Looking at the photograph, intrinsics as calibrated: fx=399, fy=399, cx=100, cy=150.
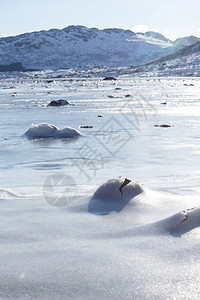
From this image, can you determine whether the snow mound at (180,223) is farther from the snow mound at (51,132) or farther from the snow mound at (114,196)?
the snow mound at (51,132)

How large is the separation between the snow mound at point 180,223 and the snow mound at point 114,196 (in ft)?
1.99

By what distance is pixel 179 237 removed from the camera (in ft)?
7.88

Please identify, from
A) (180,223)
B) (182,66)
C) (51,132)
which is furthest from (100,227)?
(182,66)

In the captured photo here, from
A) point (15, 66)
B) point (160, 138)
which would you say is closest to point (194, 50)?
point (15, 66)

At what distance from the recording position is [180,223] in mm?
2525

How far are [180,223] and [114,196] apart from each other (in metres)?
0.91

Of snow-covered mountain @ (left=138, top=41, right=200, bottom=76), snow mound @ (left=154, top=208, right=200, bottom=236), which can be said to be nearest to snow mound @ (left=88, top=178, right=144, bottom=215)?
snow mound @ (left=154, top=208, right=200, bottom=236)

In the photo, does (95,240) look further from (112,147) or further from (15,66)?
(15,66)

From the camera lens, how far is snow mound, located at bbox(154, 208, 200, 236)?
8.18ft

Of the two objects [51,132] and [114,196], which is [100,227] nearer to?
[114,196]

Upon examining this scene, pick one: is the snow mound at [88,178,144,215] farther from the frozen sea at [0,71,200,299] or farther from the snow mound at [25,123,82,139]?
the snow mound at [25,123,82,139]

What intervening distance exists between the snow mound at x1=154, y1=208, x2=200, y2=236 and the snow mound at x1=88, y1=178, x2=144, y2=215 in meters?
0.61

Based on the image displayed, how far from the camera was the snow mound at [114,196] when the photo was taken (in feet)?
10.4

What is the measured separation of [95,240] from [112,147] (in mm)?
5088
